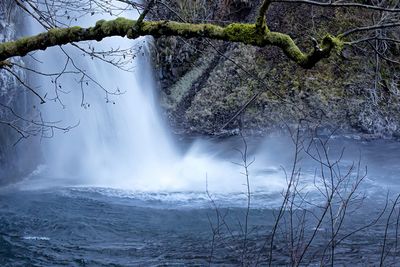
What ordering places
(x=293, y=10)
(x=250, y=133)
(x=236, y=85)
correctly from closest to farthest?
1. (x=250, y=133)
2. (x=236, y=85)
3. (x=293, y=10)

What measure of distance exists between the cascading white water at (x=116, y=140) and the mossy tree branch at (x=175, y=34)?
6.35 meters

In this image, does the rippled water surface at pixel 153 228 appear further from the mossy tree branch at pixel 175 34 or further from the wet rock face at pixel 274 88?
the wet rock face at pixel 274 88

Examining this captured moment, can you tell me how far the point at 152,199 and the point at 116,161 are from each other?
3.34 m

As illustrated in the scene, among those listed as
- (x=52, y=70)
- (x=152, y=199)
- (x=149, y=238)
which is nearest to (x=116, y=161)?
(x=52, y=70)

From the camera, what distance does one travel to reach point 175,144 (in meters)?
12.7

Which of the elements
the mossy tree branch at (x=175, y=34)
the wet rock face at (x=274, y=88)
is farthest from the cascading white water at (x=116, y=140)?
the mossy tree branch at (x=175, y=34)

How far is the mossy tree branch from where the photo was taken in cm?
274

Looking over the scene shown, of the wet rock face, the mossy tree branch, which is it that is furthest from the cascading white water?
the mossy tree branch

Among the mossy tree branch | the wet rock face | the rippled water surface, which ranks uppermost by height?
the wet rock face

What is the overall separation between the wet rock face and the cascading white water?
88 centimetres

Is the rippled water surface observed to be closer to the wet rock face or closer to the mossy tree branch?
the mossy tree branch

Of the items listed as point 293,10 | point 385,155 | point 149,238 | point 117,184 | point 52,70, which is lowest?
point 149,238

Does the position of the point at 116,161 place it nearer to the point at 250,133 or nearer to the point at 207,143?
the point at 207,143

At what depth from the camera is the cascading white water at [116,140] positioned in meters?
10.1
